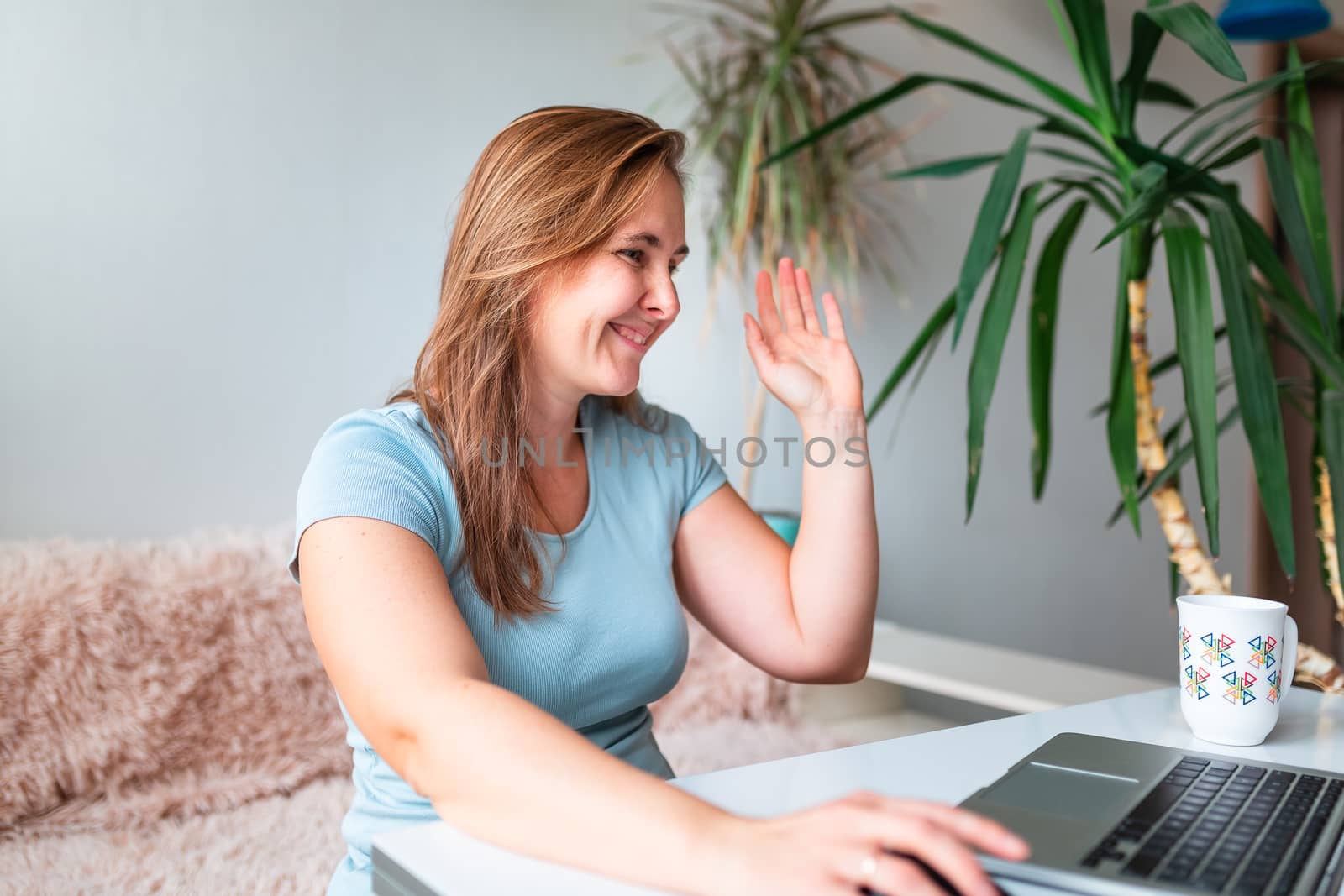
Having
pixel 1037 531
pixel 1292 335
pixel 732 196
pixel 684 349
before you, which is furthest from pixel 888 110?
pixel 1292 335

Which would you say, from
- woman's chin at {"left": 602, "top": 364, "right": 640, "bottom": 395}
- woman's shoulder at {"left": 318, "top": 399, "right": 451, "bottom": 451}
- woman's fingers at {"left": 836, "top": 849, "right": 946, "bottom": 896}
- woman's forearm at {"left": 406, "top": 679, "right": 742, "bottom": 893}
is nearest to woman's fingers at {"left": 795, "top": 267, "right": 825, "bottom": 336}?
woman's chin at {"left": 602, "top": 364, "right": 640, "bottom": 395}

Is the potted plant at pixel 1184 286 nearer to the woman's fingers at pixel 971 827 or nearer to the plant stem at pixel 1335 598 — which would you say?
the plant stem at pixel 1335 598

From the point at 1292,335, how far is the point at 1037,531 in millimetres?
2057

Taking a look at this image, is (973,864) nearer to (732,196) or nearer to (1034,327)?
(1034,327)

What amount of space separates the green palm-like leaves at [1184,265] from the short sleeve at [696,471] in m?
0.32

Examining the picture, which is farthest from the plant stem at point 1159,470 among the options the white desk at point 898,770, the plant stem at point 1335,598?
the white desk at point 898,770

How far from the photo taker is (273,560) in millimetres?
1792

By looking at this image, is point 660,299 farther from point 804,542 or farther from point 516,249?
point 804,542

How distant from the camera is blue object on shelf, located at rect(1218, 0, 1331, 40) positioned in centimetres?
221

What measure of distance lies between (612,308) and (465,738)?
1.85ft

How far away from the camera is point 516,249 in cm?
113

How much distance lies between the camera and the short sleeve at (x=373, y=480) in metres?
0.92

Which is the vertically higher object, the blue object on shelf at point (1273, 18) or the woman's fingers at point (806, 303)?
the blue object on shelf at point (1273, 18)

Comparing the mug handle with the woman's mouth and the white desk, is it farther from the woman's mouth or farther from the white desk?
the woman's mouth
